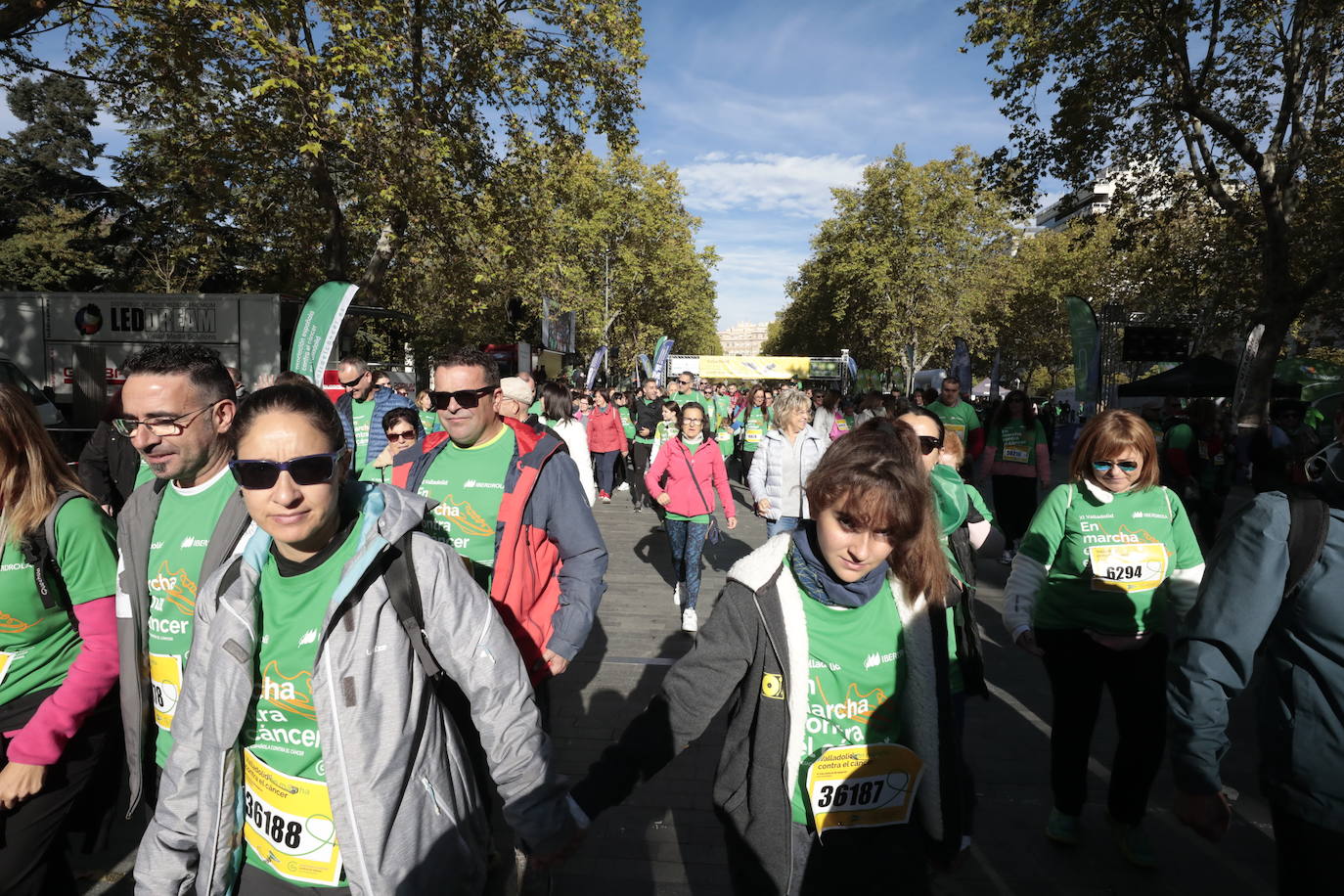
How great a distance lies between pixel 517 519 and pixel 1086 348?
11.8m

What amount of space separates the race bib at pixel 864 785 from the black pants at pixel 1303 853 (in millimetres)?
892

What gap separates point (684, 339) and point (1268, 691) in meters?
74.7

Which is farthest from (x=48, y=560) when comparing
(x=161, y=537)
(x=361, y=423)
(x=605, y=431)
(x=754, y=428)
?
(x=754, y=428)

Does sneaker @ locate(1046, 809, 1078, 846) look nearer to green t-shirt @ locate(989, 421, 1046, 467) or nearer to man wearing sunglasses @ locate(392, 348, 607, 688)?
man wearing sunglasses @ locate(392, 348, 607, 688)

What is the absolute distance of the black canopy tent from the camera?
19562 millimetres

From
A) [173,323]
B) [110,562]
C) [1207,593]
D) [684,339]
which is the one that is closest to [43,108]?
[173,323]

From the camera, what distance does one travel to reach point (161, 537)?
7.69 feet

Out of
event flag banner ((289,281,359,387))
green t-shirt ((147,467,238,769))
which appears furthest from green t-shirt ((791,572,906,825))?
event flag banner ((289,281,359,387))

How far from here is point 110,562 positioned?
92.7 inches

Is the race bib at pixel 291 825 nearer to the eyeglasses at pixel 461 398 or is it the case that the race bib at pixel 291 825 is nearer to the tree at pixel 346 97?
the eyeglasses at pixel 461 398

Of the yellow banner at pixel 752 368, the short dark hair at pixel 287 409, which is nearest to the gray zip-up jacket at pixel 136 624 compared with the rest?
the short dark hair at pixel 287 409

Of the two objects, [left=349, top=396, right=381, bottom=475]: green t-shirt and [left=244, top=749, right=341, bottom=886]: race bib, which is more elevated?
[left=349, top=396, right=381, bottom=475]: green t-shirt

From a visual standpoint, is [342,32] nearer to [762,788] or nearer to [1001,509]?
[1001,509]

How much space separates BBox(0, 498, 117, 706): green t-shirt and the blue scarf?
6.53 feet
